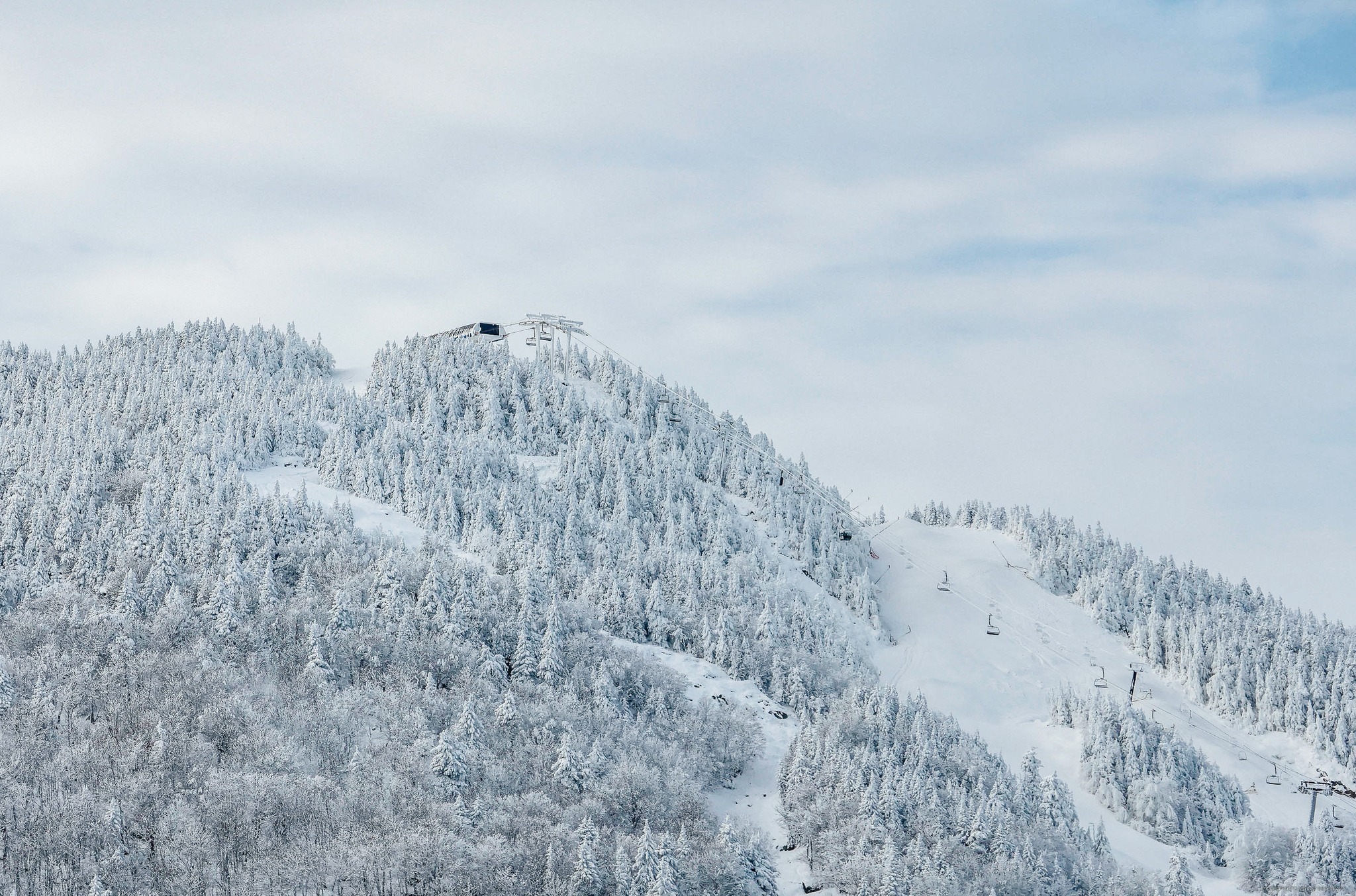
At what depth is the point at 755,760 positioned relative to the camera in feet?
469

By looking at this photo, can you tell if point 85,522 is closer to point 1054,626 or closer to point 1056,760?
point 1056,760

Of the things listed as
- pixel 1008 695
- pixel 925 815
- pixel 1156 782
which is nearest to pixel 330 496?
pixel 925 815

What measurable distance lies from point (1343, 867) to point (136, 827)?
412 ft

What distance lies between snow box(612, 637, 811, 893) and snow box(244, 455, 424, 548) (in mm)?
33864

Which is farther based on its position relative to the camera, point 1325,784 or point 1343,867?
point 1325,784

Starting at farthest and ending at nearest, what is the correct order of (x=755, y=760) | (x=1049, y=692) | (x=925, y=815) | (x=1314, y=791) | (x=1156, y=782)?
(x=1049, y=692)
(x=1156, y=782)
(x=1314, y=791)
(x=755, y=760)
(x=925, y=815)

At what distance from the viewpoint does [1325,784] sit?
6147 inches

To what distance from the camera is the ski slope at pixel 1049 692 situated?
6083 inches

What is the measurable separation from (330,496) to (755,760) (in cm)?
7524

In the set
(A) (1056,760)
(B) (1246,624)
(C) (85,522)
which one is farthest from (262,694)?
(B) (1246,624)

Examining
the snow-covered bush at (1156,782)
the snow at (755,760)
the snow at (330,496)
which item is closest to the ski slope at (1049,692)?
the snow-covered bush at (1156,782)

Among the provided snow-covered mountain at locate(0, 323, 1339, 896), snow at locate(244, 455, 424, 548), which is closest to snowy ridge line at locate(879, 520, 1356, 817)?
snow-covered mountain at locate(0, 323, 1339, 896)

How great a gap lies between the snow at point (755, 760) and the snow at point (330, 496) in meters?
33.9

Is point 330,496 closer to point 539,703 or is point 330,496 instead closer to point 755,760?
point 539,703
